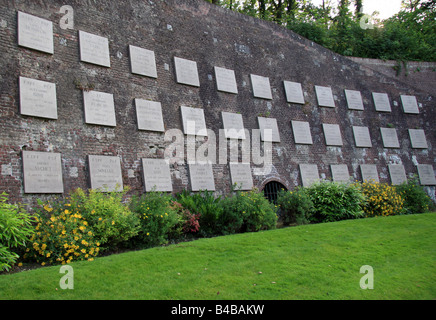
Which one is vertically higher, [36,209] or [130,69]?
[130,69]

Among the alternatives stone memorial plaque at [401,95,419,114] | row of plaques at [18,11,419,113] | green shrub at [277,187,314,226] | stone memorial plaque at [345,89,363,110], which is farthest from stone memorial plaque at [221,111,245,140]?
stone memorial plaque at [401,95,419,114]

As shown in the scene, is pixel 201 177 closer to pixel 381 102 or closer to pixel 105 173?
pixel 105 173

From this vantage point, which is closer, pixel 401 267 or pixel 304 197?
pixel 401 267

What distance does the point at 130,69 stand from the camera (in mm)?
12461

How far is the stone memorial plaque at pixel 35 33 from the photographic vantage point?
10328 mm

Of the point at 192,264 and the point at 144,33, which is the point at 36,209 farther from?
the point at 144,33

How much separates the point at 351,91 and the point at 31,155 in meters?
14.6

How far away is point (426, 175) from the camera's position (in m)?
18.4

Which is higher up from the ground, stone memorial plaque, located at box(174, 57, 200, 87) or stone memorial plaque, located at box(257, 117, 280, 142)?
stone memorial plaque, located at box(174, 57, 200, 87)

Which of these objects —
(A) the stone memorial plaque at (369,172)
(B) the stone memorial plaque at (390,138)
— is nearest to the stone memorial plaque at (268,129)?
(A) the stone memorial plaque at (369,172)

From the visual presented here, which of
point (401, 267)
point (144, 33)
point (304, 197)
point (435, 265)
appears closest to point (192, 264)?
point (401, 267)

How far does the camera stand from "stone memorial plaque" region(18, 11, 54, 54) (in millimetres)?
10328

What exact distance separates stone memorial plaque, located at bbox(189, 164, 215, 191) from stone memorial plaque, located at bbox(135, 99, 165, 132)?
1661mm

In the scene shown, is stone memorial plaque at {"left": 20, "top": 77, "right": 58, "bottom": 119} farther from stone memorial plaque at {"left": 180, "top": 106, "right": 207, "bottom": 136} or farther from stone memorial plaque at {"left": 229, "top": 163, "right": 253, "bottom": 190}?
stone memorial plaque at {"left": 229, "top": 163, "right": 253, "bottom": 190}
